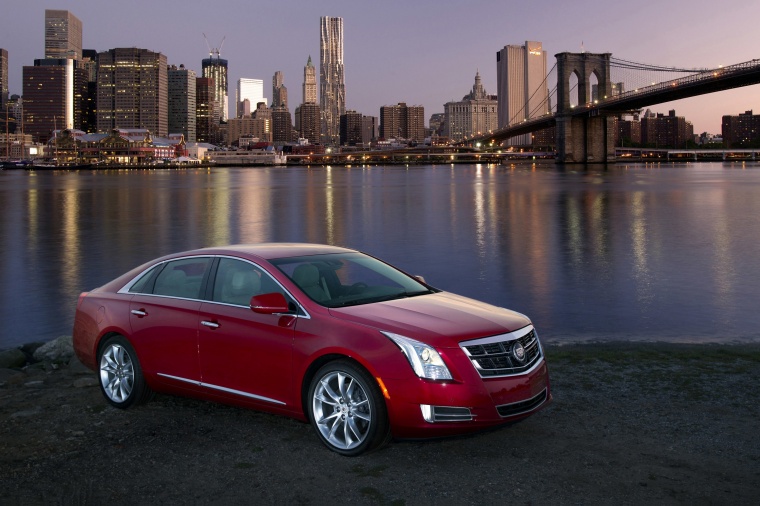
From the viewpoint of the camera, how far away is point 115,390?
6.64m

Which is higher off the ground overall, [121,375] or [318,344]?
[318,344]

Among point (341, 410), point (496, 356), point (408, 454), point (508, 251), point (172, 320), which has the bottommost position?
point (408, 454)

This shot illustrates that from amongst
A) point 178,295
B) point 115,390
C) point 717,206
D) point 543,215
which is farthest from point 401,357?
point 717,206

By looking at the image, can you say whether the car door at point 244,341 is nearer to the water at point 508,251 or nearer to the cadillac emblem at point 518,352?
the cadillac emblem at point 518,352

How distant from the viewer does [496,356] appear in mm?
5273

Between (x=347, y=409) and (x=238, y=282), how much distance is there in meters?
1.42

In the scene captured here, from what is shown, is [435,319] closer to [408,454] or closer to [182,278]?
[408,454]

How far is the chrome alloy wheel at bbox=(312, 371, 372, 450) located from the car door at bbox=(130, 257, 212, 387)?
1176 millimetres

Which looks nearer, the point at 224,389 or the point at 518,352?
the point at 518,352

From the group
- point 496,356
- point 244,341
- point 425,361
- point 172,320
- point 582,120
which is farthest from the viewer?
point 582,120

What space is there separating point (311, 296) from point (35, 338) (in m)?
5.62

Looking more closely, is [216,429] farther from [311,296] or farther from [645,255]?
[645,255]

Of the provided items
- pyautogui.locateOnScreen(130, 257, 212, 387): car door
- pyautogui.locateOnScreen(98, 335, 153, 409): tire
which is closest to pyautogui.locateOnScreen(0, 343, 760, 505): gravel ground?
pyautogui.locateOnScreen(98, 335, 153, 409): tire

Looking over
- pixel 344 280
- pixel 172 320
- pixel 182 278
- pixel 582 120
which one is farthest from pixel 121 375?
pixel 582 120
